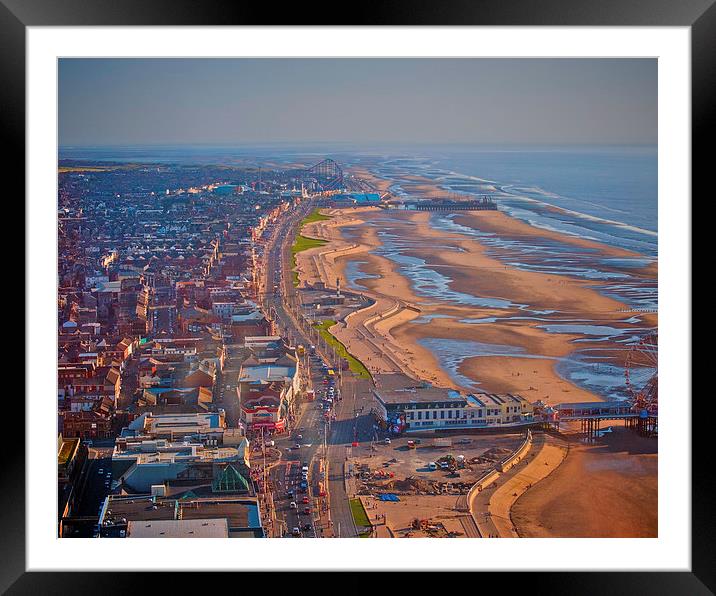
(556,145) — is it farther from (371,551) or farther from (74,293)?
(371,551)

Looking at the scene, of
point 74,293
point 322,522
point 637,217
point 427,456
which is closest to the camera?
point 322,522

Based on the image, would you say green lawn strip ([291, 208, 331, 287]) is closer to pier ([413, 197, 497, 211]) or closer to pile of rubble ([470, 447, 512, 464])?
pier ([413, 197, 497, 211])

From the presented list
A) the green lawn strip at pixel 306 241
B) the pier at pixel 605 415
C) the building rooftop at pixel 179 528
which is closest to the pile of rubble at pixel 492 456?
the pier at pixel 605 415

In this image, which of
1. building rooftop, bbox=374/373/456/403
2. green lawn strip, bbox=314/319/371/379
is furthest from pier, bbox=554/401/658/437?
green lawn strip, bbox=314/319/371/379

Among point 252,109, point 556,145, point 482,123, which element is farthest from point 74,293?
point 556,145

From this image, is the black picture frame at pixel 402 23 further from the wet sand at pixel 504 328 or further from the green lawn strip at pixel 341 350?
the green lawn strip at pixel 341 350
